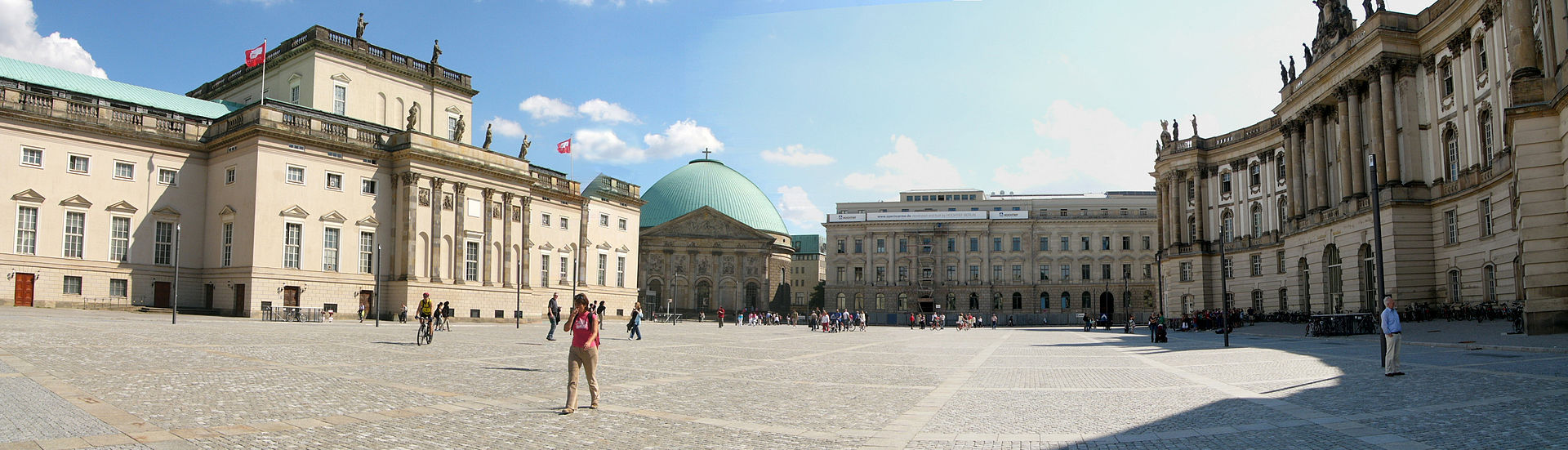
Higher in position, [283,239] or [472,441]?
[283,239]

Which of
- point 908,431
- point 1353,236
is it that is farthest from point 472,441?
point 1353,236

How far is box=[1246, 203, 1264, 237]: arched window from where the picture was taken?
204 ft

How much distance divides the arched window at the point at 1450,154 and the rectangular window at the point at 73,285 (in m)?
59.3

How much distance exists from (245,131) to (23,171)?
8.38 meters

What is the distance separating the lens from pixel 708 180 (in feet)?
399

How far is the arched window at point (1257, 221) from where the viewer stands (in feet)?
204

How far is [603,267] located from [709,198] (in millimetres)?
49918

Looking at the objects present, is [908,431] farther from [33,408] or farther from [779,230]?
[779,230]

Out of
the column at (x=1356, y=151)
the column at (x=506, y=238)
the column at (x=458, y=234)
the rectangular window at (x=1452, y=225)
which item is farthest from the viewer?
the column at (x=506, y=238)

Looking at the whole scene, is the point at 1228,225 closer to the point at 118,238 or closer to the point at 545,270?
the point at 545,270

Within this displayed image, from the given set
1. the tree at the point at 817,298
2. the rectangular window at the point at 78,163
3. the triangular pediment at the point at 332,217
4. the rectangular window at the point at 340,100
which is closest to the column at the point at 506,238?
the rectangular window at the point at 340,100

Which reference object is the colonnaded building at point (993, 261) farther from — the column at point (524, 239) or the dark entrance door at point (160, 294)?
the dark entrance door at point (160, 294)

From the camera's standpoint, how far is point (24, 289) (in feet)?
127

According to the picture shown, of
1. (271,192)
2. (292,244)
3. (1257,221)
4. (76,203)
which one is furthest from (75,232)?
(1257,221)
